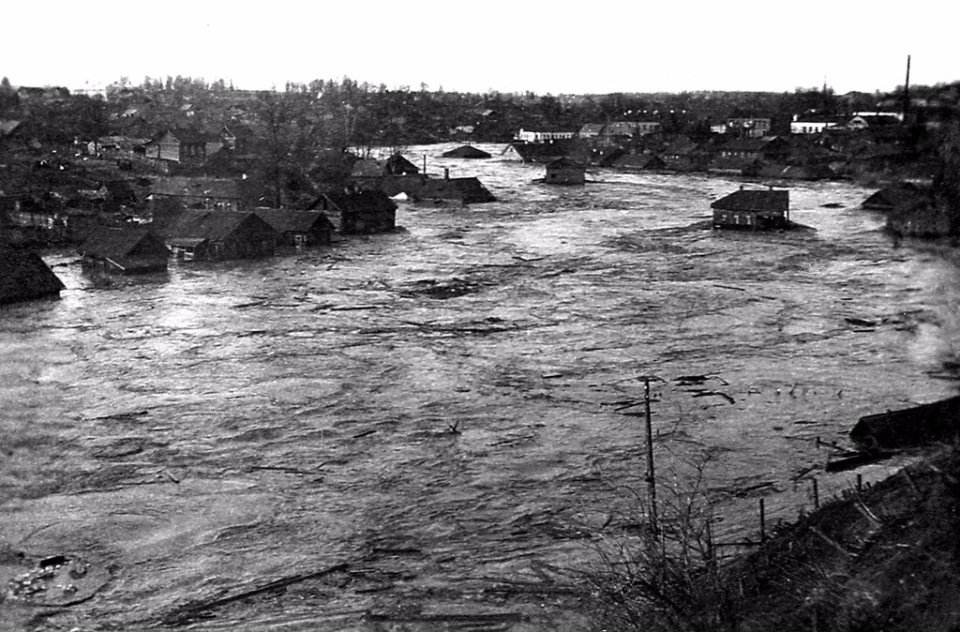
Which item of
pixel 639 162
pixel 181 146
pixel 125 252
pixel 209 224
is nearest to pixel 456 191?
pixel 209 224

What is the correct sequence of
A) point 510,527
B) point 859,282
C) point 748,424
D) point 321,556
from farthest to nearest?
point 859,282, point 748,424, point 510,527, point 321,556

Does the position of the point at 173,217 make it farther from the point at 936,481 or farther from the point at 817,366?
the point at 936,481

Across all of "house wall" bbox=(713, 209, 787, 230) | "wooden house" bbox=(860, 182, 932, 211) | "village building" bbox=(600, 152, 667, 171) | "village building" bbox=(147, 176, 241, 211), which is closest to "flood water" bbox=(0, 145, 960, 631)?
"wooden house" bbox=(860, 182, 932, 211)

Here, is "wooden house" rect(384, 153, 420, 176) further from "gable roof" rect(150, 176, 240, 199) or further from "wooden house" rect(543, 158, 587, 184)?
"gable roof" rect(150, 176, 240, 199)

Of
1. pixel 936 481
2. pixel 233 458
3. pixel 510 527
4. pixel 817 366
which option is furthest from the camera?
pixel 817 366

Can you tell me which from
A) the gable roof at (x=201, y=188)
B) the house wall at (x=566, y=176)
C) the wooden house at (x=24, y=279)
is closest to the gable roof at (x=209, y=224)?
the gable roof at (x=201, y=188)

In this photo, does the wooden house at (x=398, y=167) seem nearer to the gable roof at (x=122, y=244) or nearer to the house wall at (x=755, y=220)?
the house wall at (x=755, y=220)

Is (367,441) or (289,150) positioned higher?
(289,150)

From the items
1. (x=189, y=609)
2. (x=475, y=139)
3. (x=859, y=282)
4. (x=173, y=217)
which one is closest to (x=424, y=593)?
(x=189, y=609)
